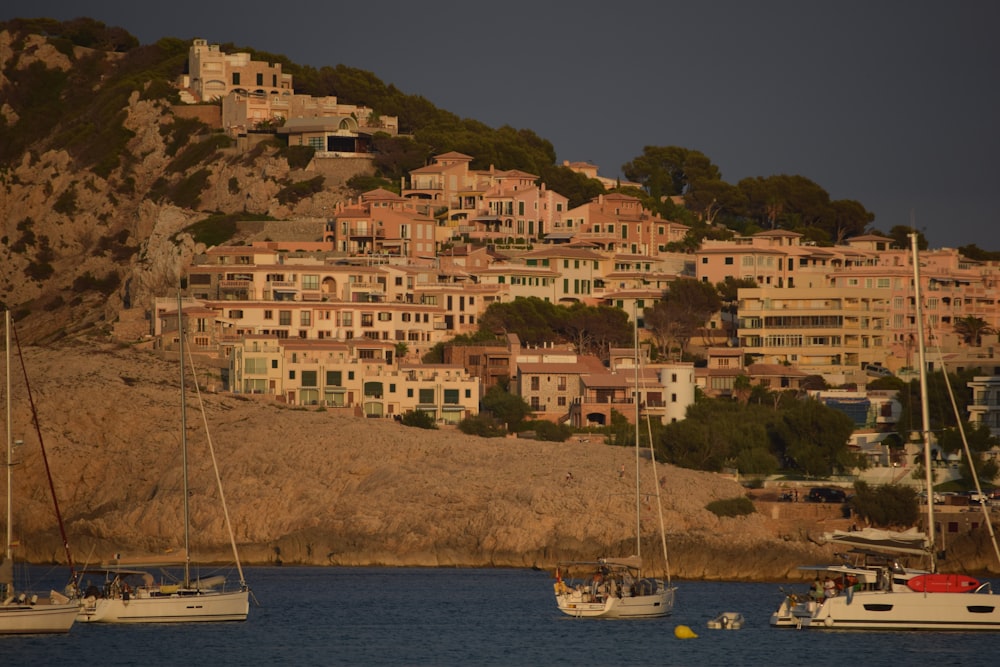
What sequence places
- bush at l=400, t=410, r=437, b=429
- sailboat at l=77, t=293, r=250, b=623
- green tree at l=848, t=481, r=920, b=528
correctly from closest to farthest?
sailboat at l=77, t=293, r=250, b=623
green tree at l=848, t=481, r=920, b=528
bush at l=400, t=410, r=437, b=429

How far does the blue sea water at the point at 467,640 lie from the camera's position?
171ft

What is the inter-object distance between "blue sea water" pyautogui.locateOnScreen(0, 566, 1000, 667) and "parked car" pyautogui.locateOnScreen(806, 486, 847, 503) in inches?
519

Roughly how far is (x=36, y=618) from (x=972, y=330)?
3082 inches

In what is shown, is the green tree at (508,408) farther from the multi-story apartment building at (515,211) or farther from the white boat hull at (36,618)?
the white boat hull at (36,618)

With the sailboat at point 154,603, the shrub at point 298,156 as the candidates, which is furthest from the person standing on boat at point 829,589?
the shrub at point 298,156

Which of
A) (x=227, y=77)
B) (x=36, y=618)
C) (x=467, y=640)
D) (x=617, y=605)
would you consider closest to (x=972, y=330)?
(x=227, y=77)

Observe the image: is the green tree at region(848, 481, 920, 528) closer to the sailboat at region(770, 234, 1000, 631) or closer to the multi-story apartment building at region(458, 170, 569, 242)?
the sailboat at region(770, 234, 1000, 631)

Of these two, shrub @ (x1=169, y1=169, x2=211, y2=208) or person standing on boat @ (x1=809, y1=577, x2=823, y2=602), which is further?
shrub @ (x1=169, y1=169, x2=211, y2=208)

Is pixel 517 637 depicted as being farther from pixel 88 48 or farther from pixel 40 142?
pixel 88 48

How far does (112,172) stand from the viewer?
14612 cm

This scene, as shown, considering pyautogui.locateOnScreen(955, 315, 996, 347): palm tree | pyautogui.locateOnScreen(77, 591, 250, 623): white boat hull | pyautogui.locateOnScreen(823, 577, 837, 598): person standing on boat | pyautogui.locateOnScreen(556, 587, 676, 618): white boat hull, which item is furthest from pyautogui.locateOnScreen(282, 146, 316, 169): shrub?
pyautogui.locateOnScreen(823, 577, 837, 598): person standing on boat

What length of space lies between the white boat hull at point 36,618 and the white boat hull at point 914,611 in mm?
19750

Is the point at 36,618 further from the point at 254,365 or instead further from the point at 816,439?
the point at 254,365

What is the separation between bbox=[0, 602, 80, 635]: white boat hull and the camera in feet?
170
